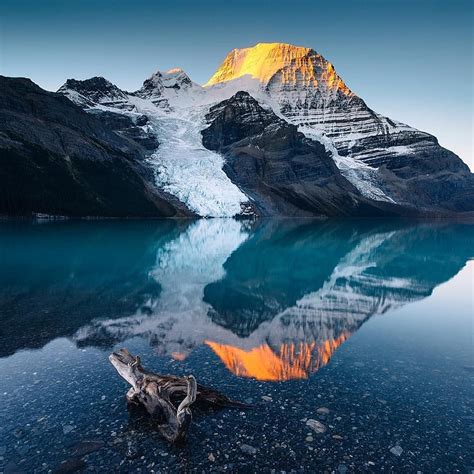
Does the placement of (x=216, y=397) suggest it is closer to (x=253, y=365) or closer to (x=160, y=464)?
(x=160, y=464)

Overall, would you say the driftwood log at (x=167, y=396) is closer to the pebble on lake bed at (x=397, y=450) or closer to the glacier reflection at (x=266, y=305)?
the glacier reflection at (x=266, y=305)

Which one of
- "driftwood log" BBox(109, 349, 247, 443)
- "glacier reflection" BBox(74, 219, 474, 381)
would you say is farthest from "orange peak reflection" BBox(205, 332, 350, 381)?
"driftwood log" BBox(109, 349, 247, 443)

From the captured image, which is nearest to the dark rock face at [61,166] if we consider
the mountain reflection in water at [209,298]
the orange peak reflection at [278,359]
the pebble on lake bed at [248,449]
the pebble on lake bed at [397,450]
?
the mountain reflection in water at [209,298]

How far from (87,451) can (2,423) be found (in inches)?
109

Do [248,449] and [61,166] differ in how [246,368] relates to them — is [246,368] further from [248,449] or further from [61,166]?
[61,166]

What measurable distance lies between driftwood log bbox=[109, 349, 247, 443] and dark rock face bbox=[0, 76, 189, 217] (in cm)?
10898

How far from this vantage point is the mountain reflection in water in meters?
17.1

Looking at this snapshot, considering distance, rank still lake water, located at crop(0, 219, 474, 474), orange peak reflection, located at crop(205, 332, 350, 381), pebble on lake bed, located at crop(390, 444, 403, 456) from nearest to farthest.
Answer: still lake water, located at crop(0, 219, 474, 474) < pebble on lake bed, located at crop(390, 444, 403, 456) < orange peak reflection, located at crop(205, 332, 350, 381)

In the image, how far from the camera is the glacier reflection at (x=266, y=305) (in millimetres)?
16734

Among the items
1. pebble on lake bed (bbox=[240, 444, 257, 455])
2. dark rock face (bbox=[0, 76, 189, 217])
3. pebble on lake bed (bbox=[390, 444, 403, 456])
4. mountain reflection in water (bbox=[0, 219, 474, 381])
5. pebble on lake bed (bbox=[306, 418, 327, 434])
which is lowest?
mountain reflection in water (bbox=[0, 219, 474, 381])

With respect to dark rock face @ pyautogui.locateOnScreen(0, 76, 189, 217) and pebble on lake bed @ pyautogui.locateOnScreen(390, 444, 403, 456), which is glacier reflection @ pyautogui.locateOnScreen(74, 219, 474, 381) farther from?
dark rock face @ pyautogui.locateOnScreen(0, 76, 189, 217)

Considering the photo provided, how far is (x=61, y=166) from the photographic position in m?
136

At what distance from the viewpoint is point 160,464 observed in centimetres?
873

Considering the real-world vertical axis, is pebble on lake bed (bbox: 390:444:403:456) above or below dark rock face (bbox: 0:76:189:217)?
below
